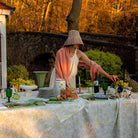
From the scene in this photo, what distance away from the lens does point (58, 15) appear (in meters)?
18.2

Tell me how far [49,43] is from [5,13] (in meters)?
5.31

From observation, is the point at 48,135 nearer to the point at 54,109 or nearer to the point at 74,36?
the point at 54,109

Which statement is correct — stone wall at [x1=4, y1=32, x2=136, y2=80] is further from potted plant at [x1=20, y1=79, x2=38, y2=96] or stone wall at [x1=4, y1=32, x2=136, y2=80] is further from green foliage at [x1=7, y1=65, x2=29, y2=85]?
potted plant at [x1=20, y1=79, x2=38, y2=96]

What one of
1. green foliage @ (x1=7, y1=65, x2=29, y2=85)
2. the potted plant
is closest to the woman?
the potted plant

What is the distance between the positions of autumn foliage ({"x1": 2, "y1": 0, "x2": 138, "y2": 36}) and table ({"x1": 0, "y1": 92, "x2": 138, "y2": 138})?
12592mm

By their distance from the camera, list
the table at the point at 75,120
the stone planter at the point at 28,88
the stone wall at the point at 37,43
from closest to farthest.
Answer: the table at the point at 75,120 < the stone planter at the point at 28,88 < the stone wall at the point at 37,43

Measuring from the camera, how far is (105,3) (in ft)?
55.1

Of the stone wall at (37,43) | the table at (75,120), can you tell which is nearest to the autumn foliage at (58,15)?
the stone wall at (37,43)

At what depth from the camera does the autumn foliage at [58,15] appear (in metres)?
16.0

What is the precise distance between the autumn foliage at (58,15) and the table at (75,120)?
496 inches

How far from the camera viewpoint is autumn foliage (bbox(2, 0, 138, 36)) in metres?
16.0

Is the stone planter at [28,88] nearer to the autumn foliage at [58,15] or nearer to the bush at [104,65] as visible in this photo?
the bush at [104,65]

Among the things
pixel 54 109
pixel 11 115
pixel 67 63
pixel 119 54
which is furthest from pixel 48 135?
pixel 119 54

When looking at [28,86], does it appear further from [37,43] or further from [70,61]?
[37,43]
